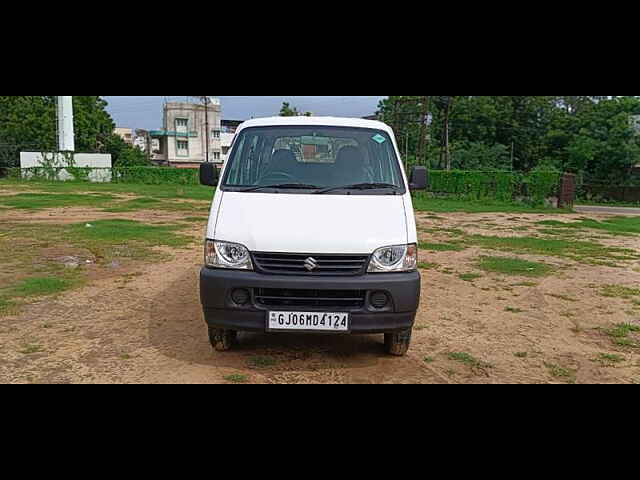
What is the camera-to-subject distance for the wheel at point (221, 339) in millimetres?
4762

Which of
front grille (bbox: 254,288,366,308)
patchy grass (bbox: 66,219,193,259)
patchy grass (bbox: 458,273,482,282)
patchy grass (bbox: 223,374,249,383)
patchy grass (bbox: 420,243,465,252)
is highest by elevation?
front grille (bbox: 254,288,366,308)

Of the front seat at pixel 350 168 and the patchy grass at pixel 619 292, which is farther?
the patchy grass at pixel 619 292

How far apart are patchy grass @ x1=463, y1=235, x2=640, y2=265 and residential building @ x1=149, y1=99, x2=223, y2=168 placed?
6484 cm

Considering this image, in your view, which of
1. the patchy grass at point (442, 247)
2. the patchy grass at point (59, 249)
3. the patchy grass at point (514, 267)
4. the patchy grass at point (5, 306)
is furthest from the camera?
the patchy grass at point (442, 247)

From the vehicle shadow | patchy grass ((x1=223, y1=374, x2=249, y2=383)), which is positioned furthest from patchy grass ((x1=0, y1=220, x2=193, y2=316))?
patchy grass ((x1=223, y1=374, x2=249, y2=383))

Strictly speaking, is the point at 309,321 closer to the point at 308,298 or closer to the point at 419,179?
the point at 308,298

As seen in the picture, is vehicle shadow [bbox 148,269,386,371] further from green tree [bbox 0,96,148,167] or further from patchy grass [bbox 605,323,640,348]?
green tree [bbox 0,96,148,167]

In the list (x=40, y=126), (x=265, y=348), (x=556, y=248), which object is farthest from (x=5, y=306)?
(x=40, y=126)

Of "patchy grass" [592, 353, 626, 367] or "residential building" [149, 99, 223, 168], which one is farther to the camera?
"residential building" [149, 99, 223, 168]

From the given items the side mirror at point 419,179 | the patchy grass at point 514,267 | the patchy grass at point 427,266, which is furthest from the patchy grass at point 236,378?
the patchy grass at point 514,267

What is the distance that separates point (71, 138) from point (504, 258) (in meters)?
39.6

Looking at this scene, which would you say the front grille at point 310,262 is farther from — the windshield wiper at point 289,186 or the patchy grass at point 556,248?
the patchy grass at point 556,248

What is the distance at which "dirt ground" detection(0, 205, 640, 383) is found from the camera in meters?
4.42

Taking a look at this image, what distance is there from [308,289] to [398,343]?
1.13 meters
